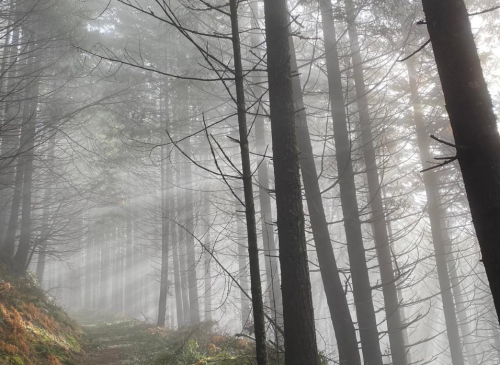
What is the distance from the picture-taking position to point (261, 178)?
472 inches

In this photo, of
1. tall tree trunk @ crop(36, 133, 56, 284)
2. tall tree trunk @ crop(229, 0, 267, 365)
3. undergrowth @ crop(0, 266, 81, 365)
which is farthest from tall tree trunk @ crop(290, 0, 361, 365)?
tall tree trunk @ crop(36, 133, 56, 284)

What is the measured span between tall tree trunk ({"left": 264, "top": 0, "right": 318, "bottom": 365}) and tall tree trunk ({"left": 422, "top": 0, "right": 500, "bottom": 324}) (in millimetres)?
1670

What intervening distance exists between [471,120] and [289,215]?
1.90 metres

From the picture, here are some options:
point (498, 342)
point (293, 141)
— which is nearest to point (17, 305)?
point (293, 141)

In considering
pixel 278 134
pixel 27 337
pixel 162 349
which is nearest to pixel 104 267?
pixel 162 349

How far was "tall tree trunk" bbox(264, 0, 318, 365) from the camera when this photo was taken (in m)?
3.58

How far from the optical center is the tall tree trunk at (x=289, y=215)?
358 cm

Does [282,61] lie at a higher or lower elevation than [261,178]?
lower

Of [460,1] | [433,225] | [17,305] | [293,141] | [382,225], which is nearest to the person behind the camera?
[460,1]

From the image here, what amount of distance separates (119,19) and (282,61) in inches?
677

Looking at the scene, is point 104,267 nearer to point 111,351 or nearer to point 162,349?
point 111,351

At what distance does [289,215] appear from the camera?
150 inches

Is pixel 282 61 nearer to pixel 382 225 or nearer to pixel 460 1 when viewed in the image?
pixel 460 1

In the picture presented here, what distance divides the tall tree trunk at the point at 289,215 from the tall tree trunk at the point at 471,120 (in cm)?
167
